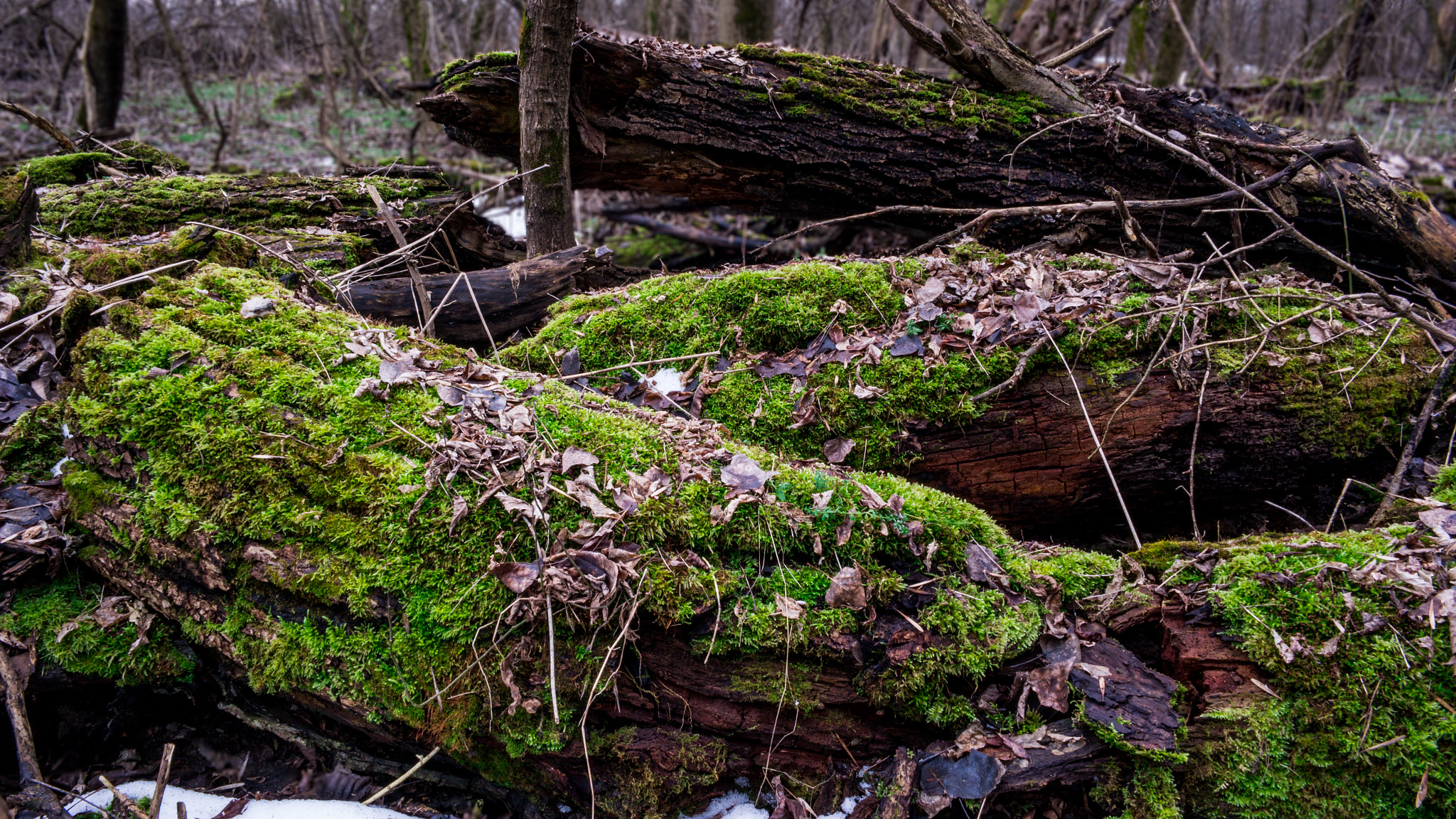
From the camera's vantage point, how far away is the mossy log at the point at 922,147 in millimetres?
4594

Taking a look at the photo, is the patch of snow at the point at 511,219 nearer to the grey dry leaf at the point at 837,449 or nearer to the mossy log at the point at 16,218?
the mossy log at the point at 16,218

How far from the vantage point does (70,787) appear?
212cm

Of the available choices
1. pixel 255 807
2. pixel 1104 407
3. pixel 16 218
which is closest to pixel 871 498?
pixel 1104 407

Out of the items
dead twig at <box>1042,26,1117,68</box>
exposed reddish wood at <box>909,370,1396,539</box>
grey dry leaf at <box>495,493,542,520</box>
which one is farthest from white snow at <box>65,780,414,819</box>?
dead twig at <box>1042,26,1117,68</box>

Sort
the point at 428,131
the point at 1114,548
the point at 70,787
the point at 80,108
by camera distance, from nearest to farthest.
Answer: the point at 70,787 → the point at 1114,548 → the point at 80,108 → the point at 428,131

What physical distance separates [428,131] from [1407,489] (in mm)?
13467

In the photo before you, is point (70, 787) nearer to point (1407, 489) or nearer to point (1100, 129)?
point (1407, 489)

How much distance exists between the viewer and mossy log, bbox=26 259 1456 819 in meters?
1.87

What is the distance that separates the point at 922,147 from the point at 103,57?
1006 centimetres

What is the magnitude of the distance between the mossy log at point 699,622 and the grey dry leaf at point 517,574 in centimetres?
2

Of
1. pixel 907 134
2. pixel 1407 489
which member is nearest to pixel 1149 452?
pixel 1407 489

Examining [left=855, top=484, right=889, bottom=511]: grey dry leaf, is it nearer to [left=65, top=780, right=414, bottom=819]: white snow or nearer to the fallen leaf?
the fallen leaf

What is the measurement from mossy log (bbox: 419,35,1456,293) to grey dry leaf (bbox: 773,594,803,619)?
12.0ft

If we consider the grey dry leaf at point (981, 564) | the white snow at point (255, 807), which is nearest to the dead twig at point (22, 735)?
the white snow at point (255, 807)
